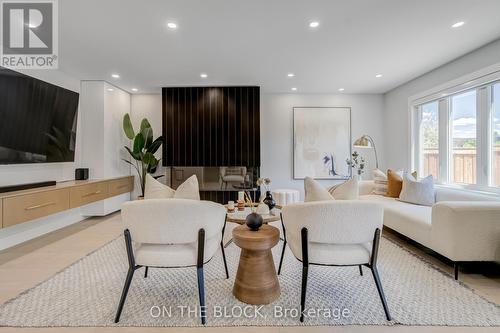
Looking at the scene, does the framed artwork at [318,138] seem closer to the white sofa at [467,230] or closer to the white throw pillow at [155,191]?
the white sofa at [467,230]

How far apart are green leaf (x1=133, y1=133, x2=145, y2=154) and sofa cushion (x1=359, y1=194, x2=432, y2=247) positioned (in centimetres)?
426

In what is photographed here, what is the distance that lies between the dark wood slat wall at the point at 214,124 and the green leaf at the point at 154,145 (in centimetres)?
15

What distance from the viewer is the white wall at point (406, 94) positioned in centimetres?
327

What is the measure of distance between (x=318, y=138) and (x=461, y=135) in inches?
98.1

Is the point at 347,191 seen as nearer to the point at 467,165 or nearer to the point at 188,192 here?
the point at 188,192

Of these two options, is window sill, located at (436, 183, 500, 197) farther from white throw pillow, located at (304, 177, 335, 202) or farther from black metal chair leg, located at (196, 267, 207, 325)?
black metal chair leg, located at (196, 267, 207, 325)

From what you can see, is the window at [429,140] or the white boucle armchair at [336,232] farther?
the window at [429,140]

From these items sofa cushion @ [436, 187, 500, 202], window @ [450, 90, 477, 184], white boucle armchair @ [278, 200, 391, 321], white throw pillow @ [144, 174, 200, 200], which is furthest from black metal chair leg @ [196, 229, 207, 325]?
window @ [450, 90, 477, 184]

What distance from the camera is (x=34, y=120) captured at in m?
3.34

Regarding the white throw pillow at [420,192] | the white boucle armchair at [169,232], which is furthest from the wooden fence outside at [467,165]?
the white boucle armchair at [169,232]

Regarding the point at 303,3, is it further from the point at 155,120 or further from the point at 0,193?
the point at 155,120

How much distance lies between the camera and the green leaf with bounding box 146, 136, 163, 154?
5.08 metres

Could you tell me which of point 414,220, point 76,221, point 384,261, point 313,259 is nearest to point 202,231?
point 313,259

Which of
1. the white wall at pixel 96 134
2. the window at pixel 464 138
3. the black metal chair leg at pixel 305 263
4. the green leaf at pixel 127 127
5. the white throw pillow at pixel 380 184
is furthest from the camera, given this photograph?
the green leaf at pixel 127 127
